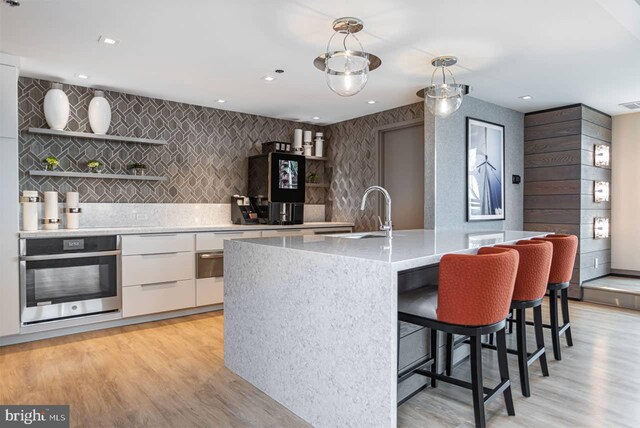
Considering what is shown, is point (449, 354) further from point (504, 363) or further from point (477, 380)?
point (477, 380)

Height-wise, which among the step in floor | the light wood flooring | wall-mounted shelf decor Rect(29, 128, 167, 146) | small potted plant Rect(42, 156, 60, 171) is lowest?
the light wood flooring

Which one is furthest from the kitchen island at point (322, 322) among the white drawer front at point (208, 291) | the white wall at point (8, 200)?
the white wall at point (8, 200)

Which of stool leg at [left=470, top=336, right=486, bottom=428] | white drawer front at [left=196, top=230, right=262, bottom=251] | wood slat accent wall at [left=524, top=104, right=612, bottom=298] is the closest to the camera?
stool leg at [left=470, top=336, right=486, bottom=428]

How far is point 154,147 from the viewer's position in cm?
462

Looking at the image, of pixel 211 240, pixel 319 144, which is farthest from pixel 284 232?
pixel 319 144

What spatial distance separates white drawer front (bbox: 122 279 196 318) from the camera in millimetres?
3812

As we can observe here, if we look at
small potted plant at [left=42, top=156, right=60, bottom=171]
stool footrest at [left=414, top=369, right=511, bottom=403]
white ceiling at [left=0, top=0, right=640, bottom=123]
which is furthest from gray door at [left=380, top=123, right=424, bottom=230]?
small potted plant at [left=42, top=156, right=60, bottom=171]

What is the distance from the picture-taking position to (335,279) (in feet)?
6.30

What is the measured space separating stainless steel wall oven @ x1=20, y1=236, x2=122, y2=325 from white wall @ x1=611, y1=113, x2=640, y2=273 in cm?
623

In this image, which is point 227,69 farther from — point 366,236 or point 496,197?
point 496,197

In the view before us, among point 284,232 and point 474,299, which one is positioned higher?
point 284,232

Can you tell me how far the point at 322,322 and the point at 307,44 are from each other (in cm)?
210

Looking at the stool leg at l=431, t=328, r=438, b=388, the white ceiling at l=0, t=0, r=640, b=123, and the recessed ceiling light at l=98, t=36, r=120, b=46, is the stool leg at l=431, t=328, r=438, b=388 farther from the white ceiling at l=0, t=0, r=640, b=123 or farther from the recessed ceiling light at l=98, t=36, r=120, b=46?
the recessed ceiling light at l=98, t=36, r=120, b=46

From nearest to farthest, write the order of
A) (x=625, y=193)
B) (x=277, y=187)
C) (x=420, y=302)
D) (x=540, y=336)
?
(x=420, y=302)
(x=540, y=336)
(x=277, y=187)
(x=625, y=193)
